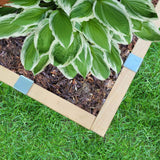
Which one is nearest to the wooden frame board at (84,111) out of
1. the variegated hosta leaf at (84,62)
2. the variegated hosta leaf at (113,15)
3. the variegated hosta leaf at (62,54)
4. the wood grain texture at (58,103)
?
the wood grain texture at (58,103)

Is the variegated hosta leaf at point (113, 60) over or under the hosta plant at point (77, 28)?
under

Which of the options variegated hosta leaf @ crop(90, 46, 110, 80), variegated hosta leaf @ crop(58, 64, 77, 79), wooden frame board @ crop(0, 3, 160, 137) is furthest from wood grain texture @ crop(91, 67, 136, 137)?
variegated hosta leaf @ crop(58, 64, 77, 79)

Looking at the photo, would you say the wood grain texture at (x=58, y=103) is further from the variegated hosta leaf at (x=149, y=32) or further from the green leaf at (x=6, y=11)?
the variegated hosta leaf at (x=149, y=32)

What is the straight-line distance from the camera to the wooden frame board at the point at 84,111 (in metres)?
1.29

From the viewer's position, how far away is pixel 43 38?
0.91 meters

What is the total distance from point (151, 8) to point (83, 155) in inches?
46.0

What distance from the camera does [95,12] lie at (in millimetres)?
797

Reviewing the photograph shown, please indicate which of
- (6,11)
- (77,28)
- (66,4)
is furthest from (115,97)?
(6,11)

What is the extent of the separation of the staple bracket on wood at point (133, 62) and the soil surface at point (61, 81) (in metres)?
0.03

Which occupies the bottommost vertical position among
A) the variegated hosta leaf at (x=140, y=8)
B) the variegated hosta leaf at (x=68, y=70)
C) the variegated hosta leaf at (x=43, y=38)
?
the variegated hosta leaf at (x=68, y=70)

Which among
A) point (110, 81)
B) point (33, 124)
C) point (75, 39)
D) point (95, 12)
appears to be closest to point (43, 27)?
point (75, 39)

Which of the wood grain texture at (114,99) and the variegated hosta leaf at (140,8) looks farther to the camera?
the wood grain texture at (114,99)

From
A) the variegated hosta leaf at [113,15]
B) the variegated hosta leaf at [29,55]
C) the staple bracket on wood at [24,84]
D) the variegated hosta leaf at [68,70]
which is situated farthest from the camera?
the staple bracket on wood at [24,84]

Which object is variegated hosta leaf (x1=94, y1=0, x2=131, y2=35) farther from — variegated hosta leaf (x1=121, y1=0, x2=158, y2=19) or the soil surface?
the soil surface
